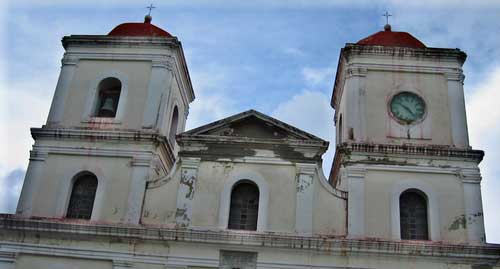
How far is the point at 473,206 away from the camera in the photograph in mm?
15523

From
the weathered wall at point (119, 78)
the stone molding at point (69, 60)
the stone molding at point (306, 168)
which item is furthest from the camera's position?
the stone molding at point (69, 60)

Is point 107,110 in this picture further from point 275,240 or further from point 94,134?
point 275,240

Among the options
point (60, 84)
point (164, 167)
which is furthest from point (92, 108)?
point (164, 167)

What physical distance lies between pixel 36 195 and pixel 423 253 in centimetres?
1052

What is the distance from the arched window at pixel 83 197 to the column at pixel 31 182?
3.35 ft

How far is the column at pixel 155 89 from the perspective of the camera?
56.0ft

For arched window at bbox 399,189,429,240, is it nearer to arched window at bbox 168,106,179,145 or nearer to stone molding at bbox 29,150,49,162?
arched window at bbox 168,106,179,145

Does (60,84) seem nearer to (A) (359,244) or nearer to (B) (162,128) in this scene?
(B) (162,128)

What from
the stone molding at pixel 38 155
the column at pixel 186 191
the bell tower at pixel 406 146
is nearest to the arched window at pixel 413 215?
the bell tower at pixel 406 146

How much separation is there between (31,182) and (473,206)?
477 inches

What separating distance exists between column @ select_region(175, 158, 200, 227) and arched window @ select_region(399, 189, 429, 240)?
18.5 ft

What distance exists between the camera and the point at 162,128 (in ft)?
57.0

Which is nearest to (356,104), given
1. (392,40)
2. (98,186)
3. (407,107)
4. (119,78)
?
(407,107)

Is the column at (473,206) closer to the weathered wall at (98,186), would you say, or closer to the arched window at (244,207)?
the arched window at (244,207)
